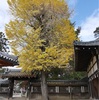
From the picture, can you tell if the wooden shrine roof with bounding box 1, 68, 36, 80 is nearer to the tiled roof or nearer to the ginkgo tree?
the tiled roof

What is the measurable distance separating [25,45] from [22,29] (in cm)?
135

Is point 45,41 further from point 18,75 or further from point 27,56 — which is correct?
point 18,75

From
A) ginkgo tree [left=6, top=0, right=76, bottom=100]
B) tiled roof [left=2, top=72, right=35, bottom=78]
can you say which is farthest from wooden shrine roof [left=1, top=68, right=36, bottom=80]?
ginkgo tree [left=6, top=0, right=76, bottom=100]

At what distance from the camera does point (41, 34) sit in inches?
614

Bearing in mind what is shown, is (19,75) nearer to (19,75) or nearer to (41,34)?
(19,75)

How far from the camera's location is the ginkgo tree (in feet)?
47.6

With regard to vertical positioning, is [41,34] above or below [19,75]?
above

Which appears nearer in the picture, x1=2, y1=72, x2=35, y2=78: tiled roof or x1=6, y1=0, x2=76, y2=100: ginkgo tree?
x1=6, y1=0, x2=76, y2=100: ginkgo tree

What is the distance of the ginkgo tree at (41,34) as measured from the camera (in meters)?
14.5

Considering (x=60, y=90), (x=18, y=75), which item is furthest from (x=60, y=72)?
(x=18, y=75)

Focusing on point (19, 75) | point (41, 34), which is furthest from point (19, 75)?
point (41, 34)

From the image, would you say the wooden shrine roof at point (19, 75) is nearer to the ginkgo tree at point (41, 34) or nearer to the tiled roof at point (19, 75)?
the tiled roof at point (19, 75)

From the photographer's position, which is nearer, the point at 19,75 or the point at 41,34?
the point at 41,34

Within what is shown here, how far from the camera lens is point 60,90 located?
61.8ft
